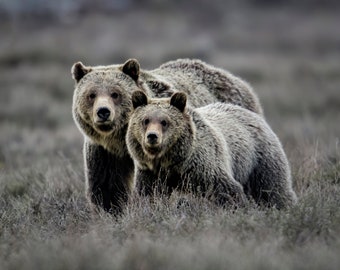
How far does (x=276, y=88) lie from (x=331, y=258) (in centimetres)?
1544

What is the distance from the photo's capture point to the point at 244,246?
5.70m

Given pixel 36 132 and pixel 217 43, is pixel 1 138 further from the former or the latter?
pixel 217 43

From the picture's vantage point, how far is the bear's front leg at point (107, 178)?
8.07 metres

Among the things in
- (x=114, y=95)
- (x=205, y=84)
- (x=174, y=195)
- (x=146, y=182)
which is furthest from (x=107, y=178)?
(x=205, y=84)

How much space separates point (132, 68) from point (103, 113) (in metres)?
0.75

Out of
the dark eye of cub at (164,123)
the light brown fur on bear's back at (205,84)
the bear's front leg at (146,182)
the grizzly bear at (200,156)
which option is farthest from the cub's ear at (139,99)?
the light brown fur on bear's back at (205,84)

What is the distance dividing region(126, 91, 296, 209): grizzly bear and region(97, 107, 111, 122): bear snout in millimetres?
297

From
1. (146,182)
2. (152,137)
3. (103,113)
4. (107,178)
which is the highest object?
(103,113)

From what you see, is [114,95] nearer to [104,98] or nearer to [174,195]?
[104,98]

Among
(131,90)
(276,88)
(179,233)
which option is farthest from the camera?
(276,88)

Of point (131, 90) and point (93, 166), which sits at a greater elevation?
point (131, 90)

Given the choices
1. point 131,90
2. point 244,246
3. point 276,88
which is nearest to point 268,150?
point 131,90

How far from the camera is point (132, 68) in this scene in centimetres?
801

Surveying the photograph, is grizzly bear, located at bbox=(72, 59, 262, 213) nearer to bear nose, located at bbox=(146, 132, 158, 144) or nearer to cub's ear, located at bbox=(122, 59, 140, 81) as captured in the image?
cub's ear, located at bbox=(122, 59, 140, 81)
